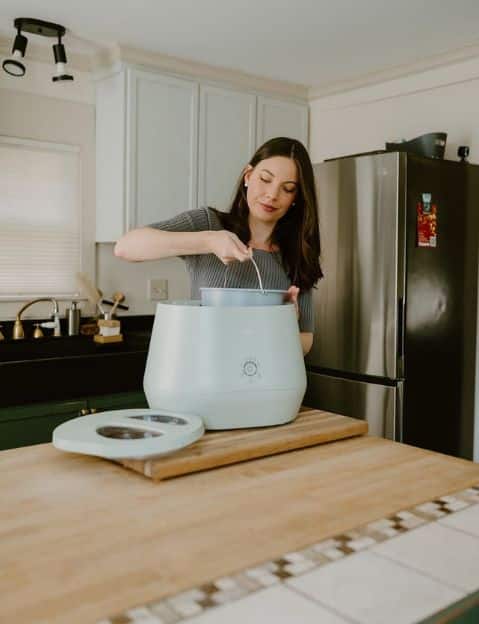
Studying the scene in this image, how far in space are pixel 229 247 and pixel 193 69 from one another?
2352mm

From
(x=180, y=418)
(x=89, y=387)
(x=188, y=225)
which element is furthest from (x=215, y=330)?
(x=89, y=387)

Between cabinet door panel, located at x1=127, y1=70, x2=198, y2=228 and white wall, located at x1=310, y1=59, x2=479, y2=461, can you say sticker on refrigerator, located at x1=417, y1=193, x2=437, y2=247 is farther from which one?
cabinet door panel, located at x1=127, y1=70, x2=198, y2=228

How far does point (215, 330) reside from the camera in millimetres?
1275

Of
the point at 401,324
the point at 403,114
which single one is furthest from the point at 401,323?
the point at 403,114

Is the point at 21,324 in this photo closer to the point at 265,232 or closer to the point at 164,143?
the point at 164,143

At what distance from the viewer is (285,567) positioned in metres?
0.81

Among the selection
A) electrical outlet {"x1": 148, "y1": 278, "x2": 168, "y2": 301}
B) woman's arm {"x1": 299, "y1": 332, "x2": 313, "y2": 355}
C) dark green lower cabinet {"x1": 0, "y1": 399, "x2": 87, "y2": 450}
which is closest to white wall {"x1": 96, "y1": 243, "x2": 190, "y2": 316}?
electrical outlet {"x1": 148, "y1": 278, "x2": 168, "y2": 301}

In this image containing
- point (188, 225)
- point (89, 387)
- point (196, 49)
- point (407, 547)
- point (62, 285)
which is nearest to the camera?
point (407, 547)

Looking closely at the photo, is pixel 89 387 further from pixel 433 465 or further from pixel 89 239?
Result: pixel 433 465

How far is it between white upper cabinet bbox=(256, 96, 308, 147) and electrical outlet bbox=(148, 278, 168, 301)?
0.92 metres

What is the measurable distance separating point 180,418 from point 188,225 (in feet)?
2.06

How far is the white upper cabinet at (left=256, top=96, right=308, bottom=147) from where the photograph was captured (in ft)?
12.3

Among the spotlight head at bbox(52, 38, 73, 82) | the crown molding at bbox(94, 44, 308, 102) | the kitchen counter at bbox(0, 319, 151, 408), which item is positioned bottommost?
the kitchen counter at bbox(0, 319, 151, 408)

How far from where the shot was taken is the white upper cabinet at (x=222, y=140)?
139 inches
